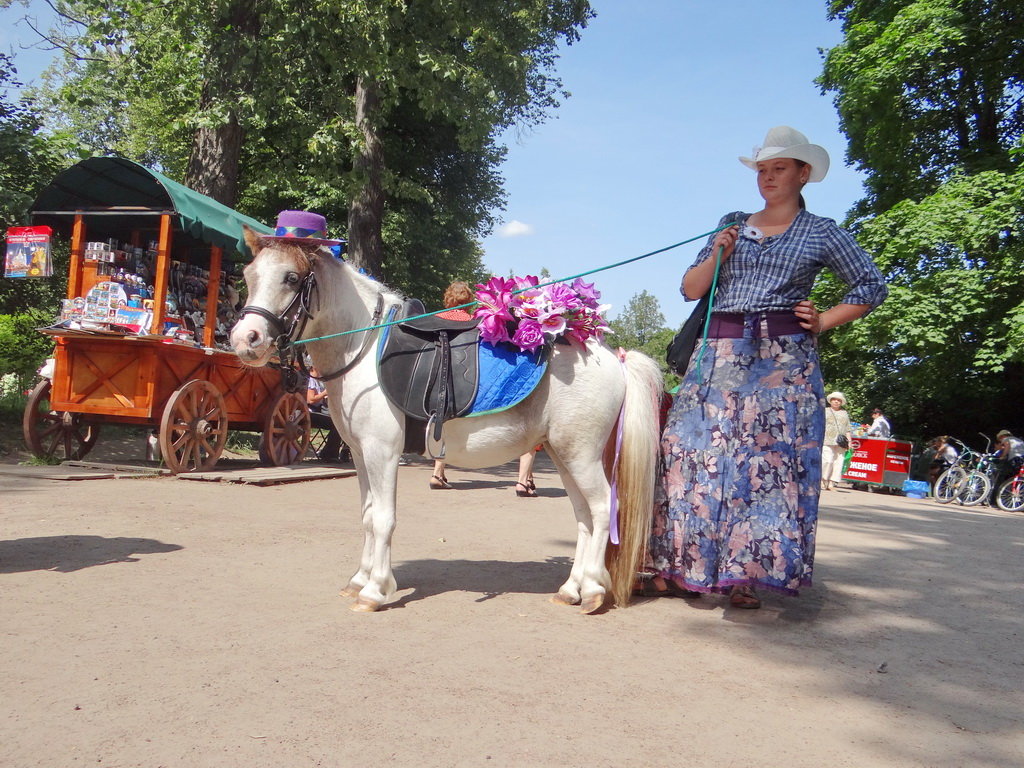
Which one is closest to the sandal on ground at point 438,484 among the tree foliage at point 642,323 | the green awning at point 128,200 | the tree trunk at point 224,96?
the green awning at point 128,200

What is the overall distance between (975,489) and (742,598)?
15.4 metres

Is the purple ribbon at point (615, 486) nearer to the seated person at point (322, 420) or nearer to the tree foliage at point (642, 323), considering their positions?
the seated person at point (322, 420)

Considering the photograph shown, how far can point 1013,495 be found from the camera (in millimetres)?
16500

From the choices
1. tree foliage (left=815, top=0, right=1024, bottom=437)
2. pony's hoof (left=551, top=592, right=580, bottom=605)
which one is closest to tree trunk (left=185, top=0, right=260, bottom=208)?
pony's hoof (left=551, top=592, right=580, bottom=605)

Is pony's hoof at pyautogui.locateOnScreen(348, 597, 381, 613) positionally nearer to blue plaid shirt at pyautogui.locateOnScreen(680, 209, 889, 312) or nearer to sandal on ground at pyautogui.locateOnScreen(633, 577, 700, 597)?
sandal on ground at pyautogui.locateOnScreen(633, 577, 700, 597)

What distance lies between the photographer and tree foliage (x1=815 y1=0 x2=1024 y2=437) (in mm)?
18016

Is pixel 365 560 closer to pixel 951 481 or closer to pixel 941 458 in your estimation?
pixel 951 481

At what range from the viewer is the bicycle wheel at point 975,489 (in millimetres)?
16969

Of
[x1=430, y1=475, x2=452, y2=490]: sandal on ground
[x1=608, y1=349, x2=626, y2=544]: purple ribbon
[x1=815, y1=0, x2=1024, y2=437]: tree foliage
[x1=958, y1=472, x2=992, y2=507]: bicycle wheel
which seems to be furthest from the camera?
[x1=815, y1=0, x2=1024, y2=437]: tree foliage

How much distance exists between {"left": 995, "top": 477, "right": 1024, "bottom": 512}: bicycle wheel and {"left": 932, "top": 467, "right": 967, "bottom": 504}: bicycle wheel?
1.02 metres

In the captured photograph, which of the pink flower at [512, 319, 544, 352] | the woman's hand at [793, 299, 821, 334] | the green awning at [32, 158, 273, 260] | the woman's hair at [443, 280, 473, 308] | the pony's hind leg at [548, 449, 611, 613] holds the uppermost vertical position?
the green awning at [32, 158, 273, 260]

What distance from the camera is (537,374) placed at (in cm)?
446

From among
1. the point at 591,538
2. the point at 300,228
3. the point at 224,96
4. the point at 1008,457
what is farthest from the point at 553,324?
the point at 1008,457

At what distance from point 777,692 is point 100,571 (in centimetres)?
393
